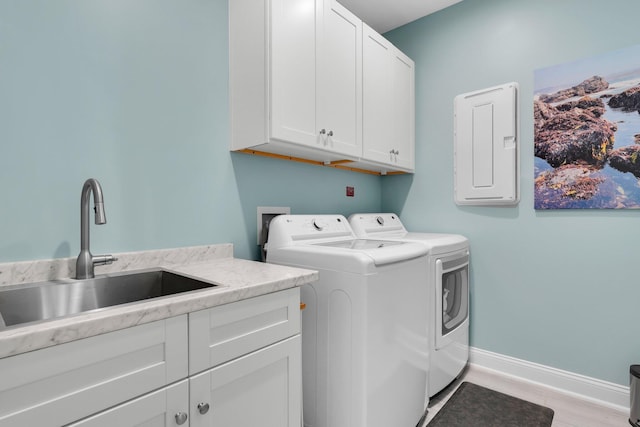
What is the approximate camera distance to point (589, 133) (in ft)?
6.44

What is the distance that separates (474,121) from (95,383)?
2.55m

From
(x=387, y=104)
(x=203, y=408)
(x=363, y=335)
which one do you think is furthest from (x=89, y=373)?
(x=387, y=104)

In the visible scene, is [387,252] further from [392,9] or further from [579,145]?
[392,9]

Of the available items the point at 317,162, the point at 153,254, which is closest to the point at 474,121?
the point at 317,162

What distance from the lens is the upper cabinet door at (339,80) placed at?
6.12ft

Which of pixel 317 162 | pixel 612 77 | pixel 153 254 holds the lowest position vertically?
pixel 153 254

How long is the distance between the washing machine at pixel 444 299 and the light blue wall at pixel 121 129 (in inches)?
38.9

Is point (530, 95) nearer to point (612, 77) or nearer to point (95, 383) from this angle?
point (612, 77)

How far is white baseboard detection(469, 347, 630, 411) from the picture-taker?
1.90 meters

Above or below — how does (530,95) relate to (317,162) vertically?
above

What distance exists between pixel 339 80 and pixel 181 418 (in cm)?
181

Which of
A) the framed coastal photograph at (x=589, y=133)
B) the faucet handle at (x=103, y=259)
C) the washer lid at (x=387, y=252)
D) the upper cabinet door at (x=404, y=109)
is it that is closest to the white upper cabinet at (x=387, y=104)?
the upper cabinet door at (x=404, y=109)

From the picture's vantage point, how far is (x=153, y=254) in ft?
4.76

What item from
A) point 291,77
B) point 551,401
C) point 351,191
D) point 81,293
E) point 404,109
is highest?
point 404,109
